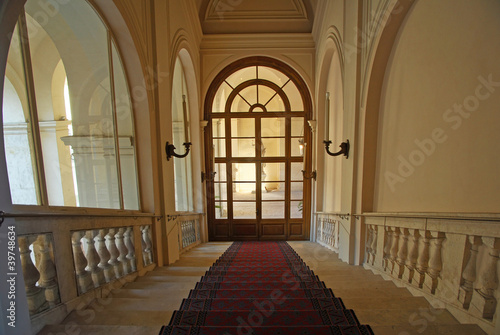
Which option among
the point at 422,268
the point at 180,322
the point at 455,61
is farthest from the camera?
the point at 422,268

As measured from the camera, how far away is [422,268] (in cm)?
186

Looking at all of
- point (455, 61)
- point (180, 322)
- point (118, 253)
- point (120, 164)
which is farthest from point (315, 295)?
point (120, 164)

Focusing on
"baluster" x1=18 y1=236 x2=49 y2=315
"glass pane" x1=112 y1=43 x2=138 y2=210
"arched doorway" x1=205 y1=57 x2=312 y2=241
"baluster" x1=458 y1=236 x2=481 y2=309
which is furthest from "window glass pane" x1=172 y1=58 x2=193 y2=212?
"baluster" x1=458 y1=236 x2=481 y2=309

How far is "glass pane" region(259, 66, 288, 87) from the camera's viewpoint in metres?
6.29

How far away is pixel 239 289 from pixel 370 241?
1.69m

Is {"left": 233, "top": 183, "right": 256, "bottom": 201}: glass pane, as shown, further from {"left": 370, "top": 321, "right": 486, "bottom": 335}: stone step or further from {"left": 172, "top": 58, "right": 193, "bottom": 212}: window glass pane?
{"left": 370, "top": 321, "right": 486, "bottom": 335}: stone step

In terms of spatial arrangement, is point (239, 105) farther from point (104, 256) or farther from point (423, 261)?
point (423, 261)

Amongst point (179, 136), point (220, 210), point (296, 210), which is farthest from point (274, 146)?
point (179, 136)

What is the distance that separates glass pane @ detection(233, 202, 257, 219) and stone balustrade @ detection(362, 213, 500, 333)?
434 centimetres

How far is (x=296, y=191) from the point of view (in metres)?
Result: 6.44

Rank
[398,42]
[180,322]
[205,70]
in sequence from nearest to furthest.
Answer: [180,322] < [398,42] < [205,70]

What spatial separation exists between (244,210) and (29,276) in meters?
5.39

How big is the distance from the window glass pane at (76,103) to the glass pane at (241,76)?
13.6 ft

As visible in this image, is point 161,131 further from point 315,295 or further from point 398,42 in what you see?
point 398,42
